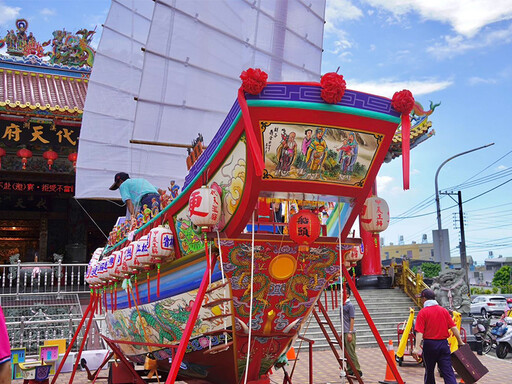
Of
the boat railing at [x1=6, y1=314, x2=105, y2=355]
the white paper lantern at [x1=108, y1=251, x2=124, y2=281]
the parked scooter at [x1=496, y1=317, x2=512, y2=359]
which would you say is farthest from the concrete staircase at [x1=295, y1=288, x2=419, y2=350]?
the white paper lantern at [x1=108, y1=251, x2=124, y2=281]

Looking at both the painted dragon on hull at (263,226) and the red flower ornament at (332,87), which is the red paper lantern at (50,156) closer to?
the painted dragon on hull at (263,226)

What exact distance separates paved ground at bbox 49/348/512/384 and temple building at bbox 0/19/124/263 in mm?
6745

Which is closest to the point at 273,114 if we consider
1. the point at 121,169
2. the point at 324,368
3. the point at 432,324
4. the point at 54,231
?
the point at 432,324

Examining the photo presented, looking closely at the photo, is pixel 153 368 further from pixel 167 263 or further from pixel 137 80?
pixel 137 80

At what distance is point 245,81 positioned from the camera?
3.61 m

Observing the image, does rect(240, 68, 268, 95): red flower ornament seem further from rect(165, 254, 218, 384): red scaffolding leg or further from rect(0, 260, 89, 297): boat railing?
rect(0, 260, 89, 297): boat railing

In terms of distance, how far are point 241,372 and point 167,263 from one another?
1.21 m

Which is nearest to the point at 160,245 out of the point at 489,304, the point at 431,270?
the point at 489,304

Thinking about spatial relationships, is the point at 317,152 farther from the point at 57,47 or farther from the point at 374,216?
the point at 57,47

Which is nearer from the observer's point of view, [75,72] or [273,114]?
[273,114]

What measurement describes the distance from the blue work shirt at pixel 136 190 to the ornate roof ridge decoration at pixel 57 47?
30.5ft

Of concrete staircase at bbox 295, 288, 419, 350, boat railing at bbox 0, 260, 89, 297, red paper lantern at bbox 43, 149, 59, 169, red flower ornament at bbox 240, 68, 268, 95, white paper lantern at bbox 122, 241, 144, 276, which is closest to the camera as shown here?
red flower ornament at bbox 240, 68, 268, 95

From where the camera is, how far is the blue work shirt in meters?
7.02

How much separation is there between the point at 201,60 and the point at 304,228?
19.9 ft
